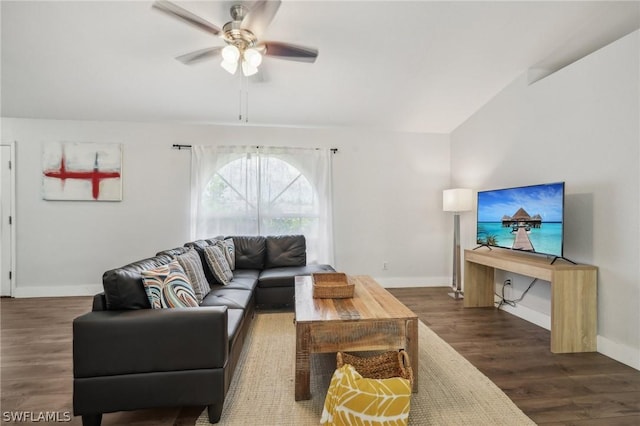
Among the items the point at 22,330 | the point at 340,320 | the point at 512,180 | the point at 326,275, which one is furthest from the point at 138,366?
the point at 512,180

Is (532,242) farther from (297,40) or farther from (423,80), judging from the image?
(297,40)

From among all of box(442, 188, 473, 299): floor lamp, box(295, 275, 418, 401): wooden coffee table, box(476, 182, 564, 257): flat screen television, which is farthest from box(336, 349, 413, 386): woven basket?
box(442, 188, 473, 299): floor lamp

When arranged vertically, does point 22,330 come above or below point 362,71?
below

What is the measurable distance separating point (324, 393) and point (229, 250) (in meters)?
2.17

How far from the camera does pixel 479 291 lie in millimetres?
3654

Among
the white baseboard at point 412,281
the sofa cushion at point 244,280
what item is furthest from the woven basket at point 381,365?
the white baseboard at point 412,281

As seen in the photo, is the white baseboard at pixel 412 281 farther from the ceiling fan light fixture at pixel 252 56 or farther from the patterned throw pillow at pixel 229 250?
the ceiling fan light fixture at pixel 252 56

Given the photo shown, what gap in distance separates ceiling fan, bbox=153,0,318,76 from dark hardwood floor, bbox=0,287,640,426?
2.41 meters

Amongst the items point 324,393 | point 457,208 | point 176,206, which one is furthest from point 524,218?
point 176,206

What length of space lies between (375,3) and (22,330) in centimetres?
448

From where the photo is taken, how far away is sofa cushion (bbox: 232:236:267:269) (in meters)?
3.84

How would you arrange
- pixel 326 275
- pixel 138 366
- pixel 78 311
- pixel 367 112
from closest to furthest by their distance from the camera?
pixel 138 366 → pixel 326 275 → pixel 78 311 → pixel 367 112

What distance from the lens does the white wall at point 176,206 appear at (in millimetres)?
4031

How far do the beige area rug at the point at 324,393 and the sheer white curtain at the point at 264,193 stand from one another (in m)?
2.04
